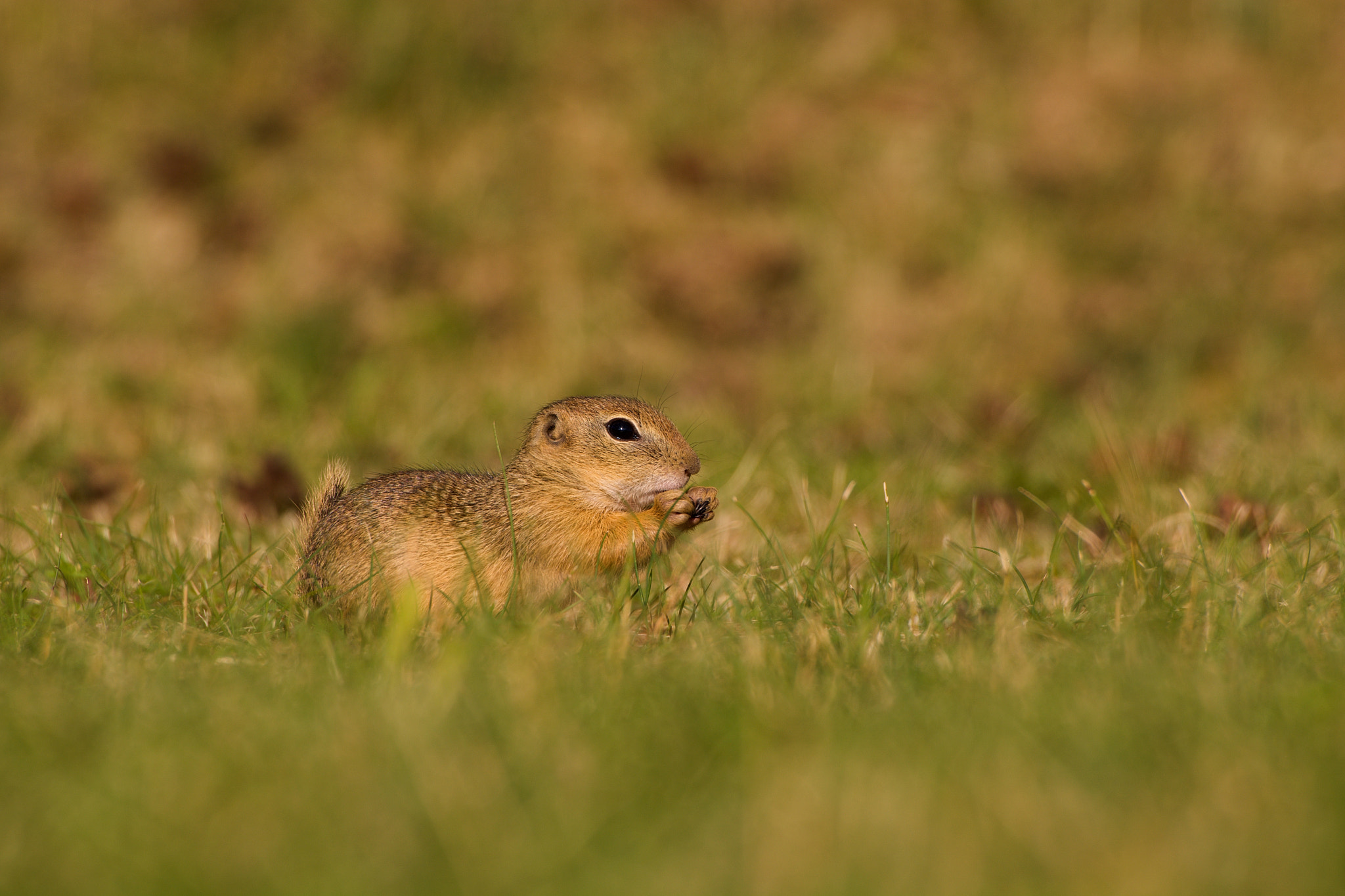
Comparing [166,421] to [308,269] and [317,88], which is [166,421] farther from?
[317,88]

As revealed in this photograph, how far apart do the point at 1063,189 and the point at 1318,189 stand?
4.88 feet

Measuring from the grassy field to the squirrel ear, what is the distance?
0.41 meters

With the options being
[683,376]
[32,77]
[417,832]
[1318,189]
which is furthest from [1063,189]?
[417,832]

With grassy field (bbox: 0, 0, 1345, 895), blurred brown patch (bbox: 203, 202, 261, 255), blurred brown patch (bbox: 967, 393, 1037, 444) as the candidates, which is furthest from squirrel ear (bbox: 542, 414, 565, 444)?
blurred brown patch (bbox: 203, 202, 261, 255)

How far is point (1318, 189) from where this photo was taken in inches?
325

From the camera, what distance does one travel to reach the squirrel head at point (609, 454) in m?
3.90

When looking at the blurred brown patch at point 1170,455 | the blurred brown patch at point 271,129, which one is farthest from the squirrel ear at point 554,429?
the blurred brown patch at point 271,129

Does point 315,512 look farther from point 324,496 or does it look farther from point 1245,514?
point 1245,514

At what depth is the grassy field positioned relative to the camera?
219 cm

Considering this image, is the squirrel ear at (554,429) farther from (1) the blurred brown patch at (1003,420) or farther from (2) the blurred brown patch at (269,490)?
(1) the blurred brown patch at (1003,420)

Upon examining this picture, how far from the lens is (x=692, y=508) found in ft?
12.1

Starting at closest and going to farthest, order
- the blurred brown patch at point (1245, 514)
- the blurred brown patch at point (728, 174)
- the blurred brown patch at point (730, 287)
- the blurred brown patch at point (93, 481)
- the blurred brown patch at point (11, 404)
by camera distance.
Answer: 1. the blurred brown patch at point (1245, 514)
2. the blurred brown patch at point (93, 481)
3. the blurred brown patch at point (11, 404)
4. the blurred brown patch at point (730, 287)
5. the blurred brown patch at point (728, 174)

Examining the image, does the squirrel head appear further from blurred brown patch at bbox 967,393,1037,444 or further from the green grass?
blurred brown patch at bbox 967,393,1037,444

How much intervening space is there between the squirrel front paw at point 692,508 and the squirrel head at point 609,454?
0.70 feet
